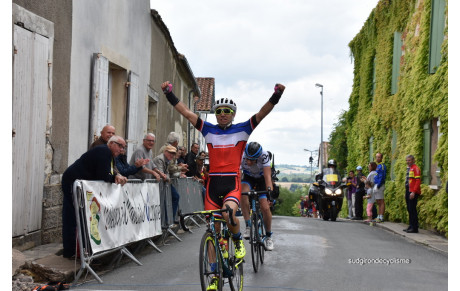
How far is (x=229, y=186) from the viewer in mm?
6500

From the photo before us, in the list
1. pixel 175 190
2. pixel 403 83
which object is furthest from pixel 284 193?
pixel 175 190

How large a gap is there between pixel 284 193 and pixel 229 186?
428 feet

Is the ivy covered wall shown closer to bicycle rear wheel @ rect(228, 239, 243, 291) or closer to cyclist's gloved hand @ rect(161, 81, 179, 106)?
bicycle rear wheel @ rect(228, 239, 243, 291)

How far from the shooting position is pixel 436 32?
1647cm

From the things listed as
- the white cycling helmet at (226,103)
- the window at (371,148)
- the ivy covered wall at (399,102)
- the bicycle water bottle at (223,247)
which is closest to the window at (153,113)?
the ivy covered wall at (399,102)

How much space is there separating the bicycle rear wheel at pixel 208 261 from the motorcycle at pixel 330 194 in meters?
13.3

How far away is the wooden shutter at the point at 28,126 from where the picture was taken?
8547 millimetres

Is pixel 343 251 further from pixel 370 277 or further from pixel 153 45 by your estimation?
pixel 153 45

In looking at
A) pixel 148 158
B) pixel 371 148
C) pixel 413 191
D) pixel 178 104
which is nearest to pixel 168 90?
pixel 178 104

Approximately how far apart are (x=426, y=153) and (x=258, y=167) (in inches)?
384

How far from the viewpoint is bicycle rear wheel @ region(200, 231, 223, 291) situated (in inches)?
218

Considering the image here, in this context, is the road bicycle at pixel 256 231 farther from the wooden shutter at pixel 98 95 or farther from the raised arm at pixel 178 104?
the wooden shutter at pixel 98 95

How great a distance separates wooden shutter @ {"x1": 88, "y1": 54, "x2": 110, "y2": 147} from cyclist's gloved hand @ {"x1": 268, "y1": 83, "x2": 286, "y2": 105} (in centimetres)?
612

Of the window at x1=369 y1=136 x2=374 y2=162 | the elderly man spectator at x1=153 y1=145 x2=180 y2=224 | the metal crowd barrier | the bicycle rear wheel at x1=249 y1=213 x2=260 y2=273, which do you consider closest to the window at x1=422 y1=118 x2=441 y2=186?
the metal crowd barrier
